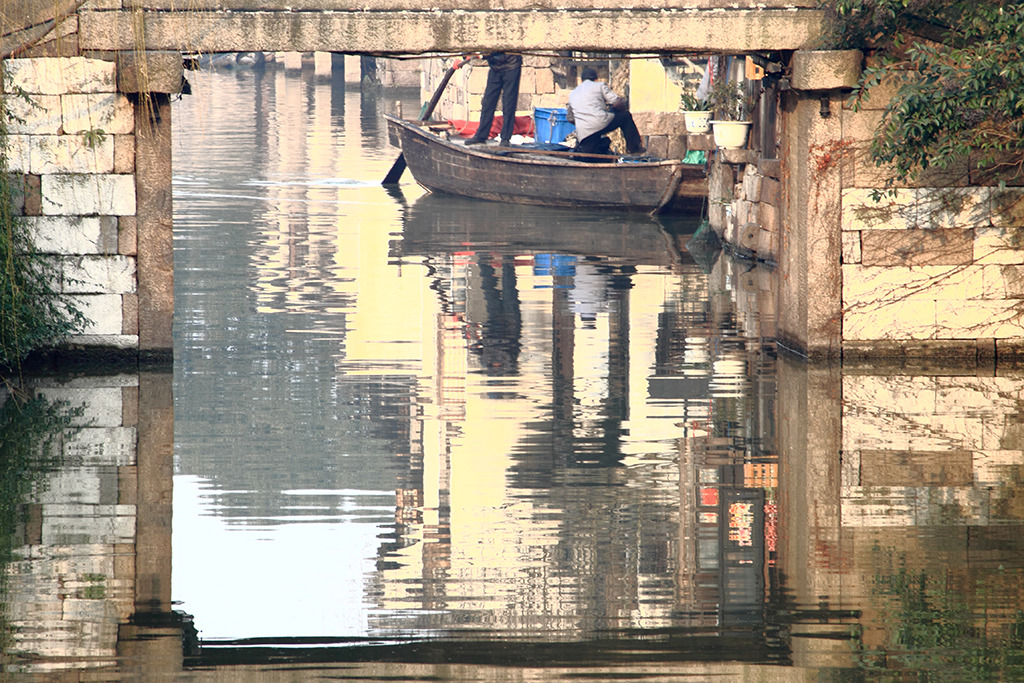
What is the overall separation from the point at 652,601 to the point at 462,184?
18071 millimetres

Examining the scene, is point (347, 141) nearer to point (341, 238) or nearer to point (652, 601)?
point (341, 238)

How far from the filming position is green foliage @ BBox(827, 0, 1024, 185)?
1028cm

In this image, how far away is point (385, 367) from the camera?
1213cm

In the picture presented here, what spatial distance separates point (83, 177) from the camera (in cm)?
1117

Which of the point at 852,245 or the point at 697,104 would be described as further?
the point at 697,104

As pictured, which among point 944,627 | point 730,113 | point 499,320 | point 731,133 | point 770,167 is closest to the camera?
point 944,627

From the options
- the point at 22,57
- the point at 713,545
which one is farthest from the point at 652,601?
the point at 22,57

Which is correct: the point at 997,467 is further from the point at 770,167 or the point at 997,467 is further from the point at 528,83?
the point at 528,83

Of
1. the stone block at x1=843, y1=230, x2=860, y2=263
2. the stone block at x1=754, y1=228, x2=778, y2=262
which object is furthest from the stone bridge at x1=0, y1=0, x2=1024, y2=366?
the stone block at x1=754, y1=228, x2=778, y2=262

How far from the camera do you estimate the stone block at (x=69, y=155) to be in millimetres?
11062

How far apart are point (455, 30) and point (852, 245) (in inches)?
131

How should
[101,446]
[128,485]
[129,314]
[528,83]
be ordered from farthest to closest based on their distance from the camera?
[528,83] < [129,314] < [101,446] < [128,485]

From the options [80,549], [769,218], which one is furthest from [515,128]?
[80,549]

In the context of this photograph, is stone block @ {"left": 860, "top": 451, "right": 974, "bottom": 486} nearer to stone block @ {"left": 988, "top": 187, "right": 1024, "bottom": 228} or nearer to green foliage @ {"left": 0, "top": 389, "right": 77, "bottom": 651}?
stone block @ {"left": 988, "top": 187, "right": 1024, "bottom": 228}
